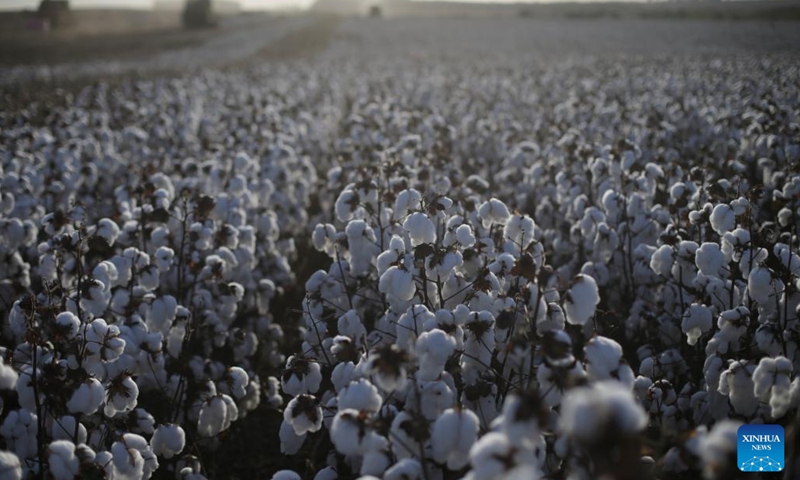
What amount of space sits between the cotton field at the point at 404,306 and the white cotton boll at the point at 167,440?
11mm

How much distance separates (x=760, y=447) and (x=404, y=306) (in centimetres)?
198

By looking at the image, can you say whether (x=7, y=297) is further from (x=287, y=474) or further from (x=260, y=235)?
(x=287, y=474)

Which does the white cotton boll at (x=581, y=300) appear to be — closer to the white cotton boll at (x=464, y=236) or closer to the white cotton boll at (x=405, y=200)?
the white cotton boll at (x=464, y=236)

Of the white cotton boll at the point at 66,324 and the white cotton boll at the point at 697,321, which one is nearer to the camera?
the white cotton boll at the point at 66,324

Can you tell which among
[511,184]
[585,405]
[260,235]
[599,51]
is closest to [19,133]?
[260,235]

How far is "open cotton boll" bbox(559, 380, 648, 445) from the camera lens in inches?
56.4

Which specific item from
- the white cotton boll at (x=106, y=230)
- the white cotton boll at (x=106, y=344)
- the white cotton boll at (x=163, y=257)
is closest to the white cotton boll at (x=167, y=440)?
the white cotton boll at (x=106, y=344)

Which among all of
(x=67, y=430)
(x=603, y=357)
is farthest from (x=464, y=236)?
(x=67, y=430)

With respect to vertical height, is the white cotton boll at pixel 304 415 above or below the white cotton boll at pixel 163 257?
below

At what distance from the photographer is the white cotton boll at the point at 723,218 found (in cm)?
404

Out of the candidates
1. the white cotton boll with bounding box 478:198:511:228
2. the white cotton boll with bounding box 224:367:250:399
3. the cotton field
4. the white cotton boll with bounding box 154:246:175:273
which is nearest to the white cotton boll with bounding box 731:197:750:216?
the cotton field

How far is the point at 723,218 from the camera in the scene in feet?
13.3

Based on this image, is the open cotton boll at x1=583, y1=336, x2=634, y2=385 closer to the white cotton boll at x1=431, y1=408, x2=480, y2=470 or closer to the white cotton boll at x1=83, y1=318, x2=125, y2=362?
the white cotton boll at x1=431, y1=408, x2=480, y2=470

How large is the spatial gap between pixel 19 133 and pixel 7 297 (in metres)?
5.31
